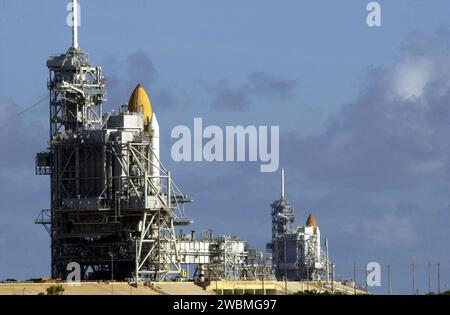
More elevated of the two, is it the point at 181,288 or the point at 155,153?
the point at 155,153

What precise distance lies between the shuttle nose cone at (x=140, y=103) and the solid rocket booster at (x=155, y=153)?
89 cm

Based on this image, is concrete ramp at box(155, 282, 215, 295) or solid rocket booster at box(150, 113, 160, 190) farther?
solid rocket booster at box(150, 113, 160, 190)

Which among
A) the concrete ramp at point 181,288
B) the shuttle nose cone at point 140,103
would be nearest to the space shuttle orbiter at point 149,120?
the shuttle nose cone at point 140,103

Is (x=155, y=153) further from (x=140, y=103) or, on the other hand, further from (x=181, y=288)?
(x=181, y=288)

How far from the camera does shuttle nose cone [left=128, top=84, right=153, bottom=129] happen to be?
187125 millimetres

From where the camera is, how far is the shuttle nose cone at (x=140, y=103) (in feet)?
614

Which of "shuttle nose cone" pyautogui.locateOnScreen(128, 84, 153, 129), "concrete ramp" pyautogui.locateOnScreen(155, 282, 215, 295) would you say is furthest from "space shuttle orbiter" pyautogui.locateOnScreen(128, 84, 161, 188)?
"concrete ramp" pyautogui.locateOnScreen(155, 282, 215, 295)

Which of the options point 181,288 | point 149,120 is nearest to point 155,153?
point 149,120

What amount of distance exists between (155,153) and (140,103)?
703 centimetres

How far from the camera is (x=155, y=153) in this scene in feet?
602

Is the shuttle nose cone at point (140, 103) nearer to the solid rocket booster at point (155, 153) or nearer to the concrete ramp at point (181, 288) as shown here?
the solid rocket booster at point (155, 153)

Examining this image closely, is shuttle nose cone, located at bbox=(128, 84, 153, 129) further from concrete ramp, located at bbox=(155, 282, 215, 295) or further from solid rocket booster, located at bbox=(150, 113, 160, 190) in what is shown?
concrete ramp, located at bbox=(155, 282, 215, 295)

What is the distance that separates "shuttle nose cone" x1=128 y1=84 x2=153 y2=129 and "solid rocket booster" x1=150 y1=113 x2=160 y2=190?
2.93 feet
